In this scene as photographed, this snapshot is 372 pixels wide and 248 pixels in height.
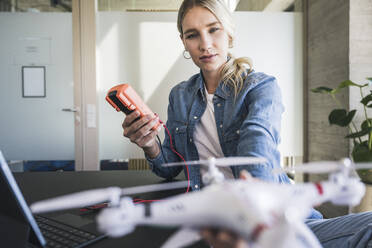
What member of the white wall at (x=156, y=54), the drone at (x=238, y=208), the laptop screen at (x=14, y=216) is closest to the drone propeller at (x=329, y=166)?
the drone at (x=238, y=208)

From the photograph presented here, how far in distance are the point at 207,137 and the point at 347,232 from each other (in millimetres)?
502

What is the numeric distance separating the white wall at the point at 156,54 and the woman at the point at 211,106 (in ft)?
3.83

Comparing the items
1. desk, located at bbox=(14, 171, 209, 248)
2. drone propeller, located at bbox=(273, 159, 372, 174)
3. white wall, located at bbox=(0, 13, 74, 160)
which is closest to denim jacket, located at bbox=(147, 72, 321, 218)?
desk, located at bbox=(14, 171, 209, 248)

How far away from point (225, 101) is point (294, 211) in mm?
692

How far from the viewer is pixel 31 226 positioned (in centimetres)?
40

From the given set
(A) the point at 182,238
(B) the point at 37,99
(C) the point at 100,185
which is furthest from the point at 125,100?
(B) the point at 37,99

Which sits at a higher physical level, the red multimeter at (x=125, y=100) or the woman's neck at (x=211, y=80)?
the woman's neck at (x=211, y=80)

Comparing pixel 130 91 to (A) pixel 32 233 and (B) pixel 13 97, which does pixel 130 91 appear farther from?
(B) pixel 13 97

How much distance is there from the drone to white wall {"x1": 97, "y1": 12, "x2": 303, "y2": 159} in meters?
1.95

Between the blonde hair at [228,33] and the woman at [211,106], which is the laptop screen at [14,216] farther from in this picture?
the blonde hair at [228,33]

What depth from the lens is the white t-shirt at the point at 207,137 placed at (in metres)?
0.93

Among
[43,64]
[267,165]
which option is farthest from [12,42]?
[267,165]

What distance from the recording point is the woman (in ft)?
2.55

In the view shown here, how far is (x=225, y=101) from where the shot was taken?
0.90 metres
